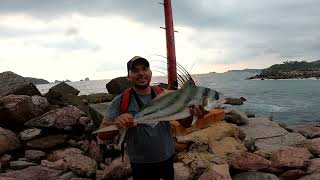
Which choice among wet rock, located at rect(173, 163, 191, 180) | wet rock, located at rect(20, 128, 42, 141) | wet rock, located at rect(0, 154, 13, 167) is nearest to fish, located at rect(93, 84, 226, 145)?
wet rock, located at rect(173, 163, 191, 180)

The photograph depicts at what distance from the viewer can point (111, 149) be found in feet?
35.0

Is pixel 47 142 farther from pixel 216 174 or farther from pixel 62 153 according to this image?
pixel 216 174

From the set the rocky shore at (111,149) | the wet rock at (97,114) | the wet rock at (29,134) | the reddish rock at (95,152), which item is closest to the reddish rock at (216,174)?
the rocky shore at (111,149)

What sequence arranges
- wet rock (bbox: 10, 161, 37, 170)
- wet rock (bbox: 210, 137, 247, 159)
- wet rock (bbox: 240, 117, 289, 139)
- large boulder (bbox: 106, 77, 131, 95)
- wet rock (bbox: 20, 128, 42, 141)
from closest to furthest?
wet rock (bbox: 10, 161, 37, 170) < wet rock (bbox: 210, 137, 247, 159) < wet rock (bbox: 20, 128, 42, 141) < wet rock (bbox: 240, 117, 289, 139) < large boulder (bbox: 106, 77, 131, 95)

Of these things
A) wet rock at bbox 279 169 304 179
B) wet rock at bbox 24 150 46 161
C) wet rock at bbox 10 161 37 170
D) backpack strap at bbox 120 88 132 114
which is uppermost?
backpack strap at bbox 120 88 132 114

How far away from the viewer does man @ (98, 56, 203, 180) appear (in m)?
4.99

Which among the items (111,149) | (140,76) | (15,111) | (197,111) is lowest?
(111,149)

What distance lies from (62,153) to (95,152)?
0.86 meters

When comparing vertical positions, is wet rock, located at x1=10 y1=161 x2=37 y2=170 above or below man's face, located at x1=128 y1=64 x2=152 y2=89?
below

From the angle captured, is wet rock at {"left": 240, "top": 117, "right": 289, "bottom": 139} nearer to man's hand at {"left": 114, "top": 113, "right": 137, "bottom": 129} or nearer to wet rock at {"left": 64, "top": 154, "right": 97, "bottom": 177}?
wet rock at {"left": 64, "top": 154, "right": 97, "bottom": 177}

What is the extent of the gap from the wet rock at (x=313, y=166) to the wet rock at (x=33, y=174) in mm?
5608

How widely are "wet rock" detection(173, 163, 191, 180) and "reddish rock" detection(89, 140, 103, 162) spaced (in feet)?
7.35

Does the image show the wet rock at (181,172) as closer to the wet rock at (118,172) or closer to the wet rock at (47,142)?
the wet rock at (118,172)

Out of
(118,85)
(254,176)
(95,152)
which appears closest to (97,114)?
(95,152)
